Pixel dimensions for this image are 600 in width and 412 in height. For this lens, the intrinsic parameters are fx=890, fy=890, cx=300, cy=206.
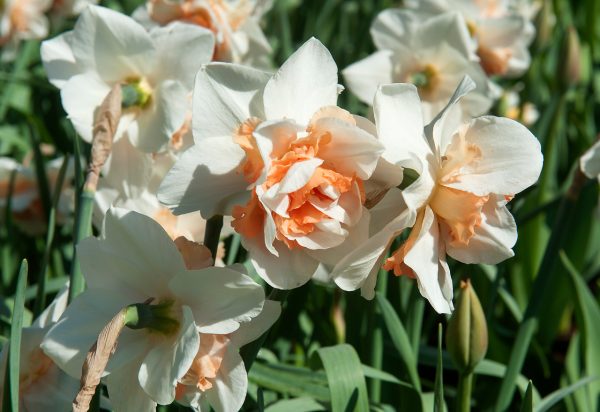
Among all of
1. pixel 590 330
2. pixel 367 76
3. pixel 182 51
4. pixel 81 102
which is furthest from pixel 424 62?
pixel 81 102

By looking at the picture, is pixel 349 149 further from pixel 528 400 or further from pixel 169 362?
pixel 528 400

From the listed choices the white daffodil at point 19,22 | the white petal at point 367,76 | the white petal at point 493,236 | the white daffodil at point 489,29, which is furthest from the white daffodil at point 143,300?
the white daffodil at point 19,22

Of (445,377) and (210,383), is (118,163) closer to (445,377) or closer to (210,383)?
(210,383)

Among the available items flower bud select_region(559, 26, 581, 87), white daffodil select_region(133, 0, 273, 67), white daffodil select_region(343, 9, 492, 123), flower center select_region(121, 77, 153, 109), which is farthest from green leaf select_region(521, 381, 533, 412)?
flower bud select_region(559, 26, 581, 87)

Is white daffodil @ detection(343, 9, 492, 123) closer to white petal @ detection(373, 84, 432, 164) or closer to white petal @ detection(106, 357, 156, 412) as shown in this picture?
white petal @ detection(373, 84, 432, 164)

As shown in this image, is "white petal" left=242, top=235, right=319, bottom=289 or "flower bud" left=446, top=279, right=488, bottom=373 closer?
"white petal" left=242, top=235, right=319, bottom=289
